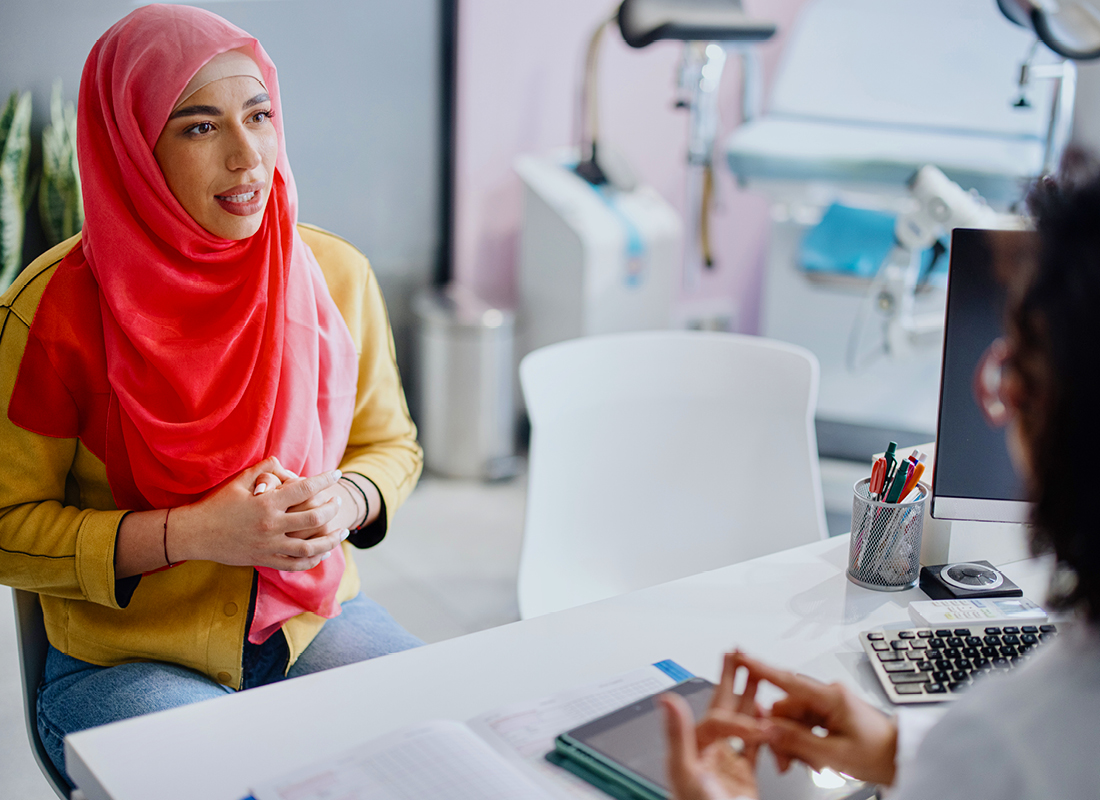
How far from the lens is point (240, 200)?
1.23m

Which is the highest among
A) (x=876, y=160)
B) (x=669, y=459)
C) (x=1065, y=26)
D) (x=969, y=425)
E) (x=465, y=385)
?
(x=1065, y=26)

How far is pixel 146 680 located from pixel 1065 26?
1.98 meters

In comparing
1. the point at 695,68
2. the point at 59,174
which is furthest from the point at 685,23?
the point at 59,174

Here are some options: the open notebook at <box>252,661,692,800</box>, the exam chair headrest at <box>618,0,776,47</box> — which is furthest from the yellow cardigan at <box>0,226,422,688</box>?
the exam chair headrest at <box>618,0,776,47</box>

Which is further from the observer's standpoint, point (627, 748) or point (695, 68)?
point (695, 68)

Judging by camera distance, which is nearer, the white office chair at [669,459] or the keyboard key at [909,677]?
the keyboard key at [909,677]

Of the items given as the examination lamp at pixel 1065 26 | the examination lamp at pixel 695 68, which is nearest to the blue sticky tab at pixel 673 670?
the examination lamp at pixel 1065 26

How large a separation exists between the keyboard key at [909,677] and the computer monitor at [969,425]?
22cm

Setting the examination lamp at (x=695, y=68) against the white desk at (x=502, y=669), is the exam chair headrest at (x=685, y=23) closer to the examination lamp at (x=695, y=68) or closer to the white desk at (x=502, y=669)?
the examination lamp at (x=695, y=68)

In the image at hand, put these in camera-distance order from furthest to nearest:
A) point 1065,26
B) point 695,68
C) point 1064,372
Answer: point 695,68, point 1065,26, point 1064,372

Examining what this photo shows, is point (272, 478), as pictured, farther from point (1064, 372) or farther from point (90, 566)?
point (1064, 372)

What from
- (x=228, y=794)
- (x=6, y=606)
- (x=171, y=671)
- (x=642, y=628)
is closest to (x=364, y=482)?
(x=171, y=671)

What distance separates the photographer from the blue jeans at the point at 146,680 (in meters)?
1.13

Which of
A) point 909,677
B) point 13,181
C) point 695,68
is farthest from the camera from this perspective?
point 695,68
